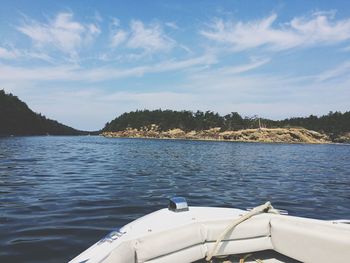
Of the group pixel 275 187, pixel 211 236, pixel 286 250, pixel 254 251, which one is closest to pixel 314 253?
pixel 286 250

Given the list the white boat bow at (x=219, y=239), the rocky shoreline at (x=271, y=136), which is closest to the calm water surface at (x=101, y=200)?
the white boat bow at (x=219, y=239)

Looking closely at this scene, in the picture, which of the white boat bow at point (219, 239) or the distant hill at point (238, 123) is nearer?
the white boat bow at point (219, 239)

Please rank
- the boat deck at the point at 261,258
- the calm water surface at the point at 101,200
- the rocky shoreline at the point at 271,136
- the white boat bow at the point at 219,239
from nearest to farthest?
the white boat bow at the point at 219,239, the boat deck at the point at 261,258, the calm water surface at the point at 101,200, the rocky shoreline at the point at 271,136

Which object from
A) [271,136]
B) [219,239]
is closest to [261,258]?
[219,239]

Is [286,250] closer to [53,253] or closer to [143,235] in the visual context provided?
[143,235]

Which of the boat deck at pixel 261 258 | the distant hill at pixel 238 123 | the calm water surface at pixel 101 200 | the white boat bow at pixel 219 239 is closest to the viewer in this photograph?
the white boat bow at pixel 219 239

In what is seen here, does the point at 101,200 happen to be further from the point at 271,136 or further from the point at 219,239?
the point at 271,136

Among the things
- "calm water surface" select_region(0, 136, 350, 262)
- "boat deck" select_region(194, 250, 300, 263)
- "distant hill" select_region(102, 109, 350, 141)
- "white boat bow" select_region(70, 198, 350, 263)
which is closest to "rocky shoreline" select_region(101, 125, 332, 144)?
"distant hill" select_region(102, 109, 350, 141)

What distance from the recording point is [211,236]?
18.6ft

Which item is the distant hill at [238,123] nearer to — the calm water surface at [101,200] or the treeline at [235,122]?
the treeline at [235,122]

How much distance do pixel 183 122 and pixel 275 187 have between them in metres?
170

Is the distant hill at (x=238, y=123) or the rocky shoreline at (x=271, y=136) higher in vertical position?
the distant hill at (x=238, y=123)

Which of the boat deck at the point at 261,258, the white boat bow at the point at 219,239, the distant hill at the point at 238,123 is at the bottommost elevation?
the boat deck at the point at 261,258

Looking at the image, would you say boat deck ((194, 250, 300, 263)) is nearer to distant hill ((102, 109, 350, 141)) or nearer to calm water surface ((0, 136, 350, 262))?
calm water surface ((0, 136, 350, 262))
